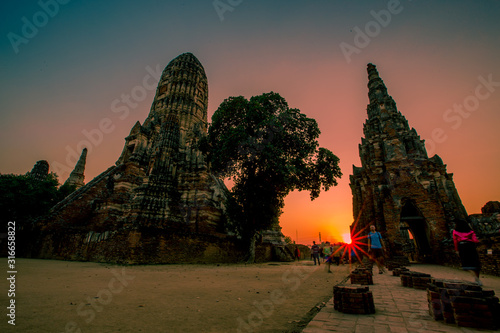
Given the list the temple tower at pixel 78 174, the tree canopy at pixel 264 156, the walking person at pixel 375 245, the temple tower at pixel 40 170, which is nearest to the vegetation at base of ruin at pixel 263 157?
the tree canopy at pixel 264 156

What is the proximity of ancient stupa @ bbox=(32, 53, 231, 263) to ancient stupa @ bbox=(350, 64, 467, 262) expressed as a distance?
1110cm

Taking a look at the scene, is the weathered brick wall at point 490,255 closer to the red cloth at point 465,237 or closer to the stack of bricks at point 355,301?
the red cloth at point 465,237

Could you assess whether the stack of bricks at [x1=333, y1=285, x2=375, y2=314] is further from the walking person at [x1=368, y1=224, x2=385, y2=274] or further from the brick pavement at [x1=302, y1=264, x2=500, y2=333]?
the walking person at [x1=368, y1=224, x2=385, y2=274]

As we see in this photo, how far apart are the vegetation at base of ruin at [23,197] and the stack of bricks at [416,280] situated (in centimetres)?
2486

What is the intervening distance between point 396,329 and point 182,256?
10.6m

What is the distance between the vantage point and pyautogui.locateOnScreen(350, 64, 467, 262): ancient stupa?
14.1 metres

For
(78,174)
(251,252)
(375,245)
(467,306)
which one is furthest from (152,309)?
(78,174)

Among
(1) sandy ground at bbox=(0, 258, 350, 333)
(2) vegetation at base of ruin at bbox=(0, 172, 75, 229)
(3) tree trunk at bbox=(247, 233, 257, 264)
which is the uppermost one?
(2) vegetation at base of ruin at bbox=(0, 172, 75, 229)

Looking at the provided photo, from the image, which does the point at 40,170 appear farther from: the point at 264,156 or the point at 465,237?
the point at 465,237

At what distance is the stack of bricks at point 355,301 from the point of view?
2965mm

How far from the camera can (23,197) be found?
19562mm

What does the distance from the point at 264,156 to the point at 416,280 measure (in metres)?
10.1

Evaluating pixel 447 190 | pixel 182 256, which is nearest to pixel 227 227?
pixel 182 256

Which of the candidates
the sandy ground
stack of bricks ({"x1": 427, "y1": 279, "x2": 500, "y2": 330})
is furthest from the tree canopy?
stack of bricks ({"x1": 427, "y1": 279, "x2": 500, "y2": 330})
